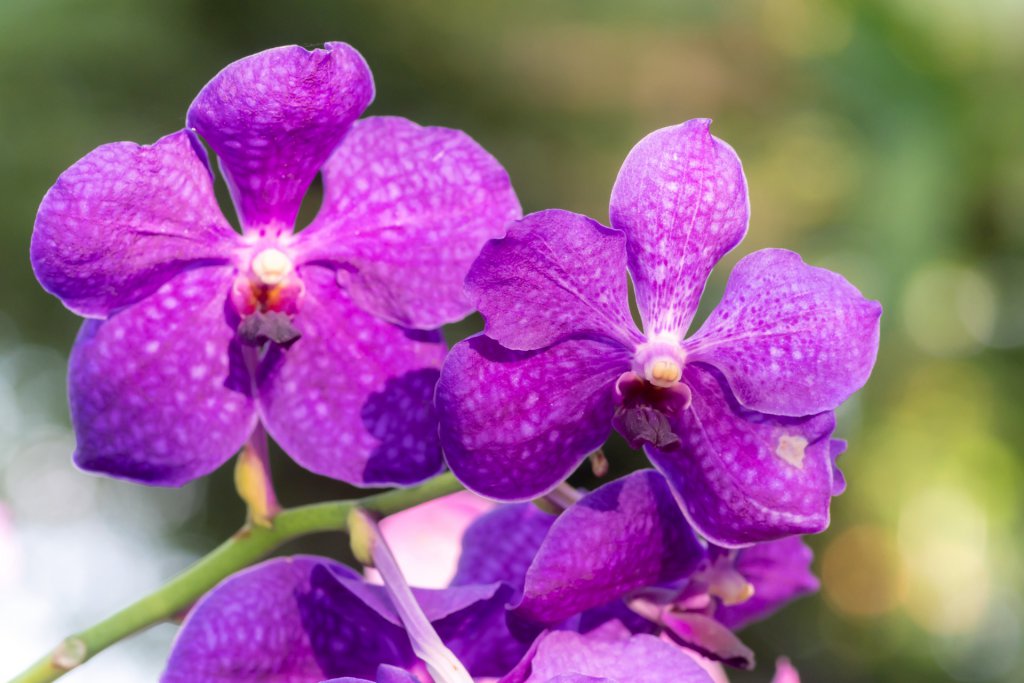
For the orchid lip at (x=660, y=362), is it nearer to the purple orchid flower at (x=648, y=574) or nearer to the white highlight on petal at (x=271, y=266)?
the purple orchid flower at (x=648, y=574)

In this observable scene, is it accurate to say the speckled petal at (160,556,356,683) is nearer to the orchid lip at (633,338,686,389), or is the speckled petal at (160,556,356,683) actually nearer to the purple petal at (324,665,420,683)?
the purple petal at (324,665,420,683)

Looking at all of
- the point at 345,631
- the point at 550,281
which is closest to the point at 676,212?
the point at 550,281

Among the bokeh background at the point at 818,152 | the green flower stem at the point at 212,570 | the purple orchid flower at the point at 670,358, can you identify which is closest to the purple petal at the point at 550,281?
the purple orchid flower at the point at 670,358

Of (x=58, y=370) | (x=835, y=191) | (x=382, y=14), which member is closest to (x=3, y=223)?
(x=58, y=370)

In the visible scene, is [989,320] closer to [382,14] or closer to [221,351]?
[382,14]

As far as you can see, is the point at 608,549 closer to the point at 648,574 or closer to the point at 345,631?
the point at 648,574

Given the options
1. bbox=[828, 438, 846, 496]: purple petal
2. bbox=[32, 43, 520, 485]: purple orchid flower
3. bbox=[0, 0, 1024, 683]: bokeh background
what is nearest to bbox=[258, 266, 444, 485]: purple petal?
bbox=[32, 43, 520, 485]: purple orchid flower
